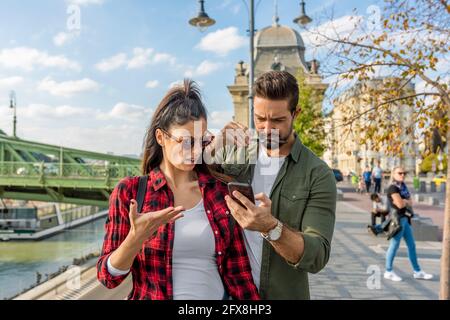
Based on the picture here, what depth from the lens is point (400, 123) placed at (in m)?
3.90

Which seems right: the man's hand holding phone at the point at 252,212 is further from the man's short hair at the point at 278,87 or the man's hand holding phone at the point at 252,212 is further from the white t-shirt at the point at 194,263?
the man's short hair at the point at 278,87

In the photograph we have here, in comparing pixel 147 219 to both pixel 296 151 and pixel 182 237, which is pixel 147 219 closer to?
pixel 182 237

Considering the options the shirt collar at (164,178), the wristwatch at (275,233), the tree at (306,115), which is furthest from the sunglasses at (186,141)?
the tree at (306,115)

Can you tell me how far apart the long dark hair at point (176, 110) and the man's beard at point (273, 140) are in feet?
0.89

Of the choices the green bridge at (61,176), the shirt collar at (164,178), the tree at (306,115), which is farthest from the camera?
the green bridge at (61,176)

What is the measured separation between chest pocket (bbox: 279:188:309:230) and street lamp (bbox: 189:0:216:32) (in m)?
7.17

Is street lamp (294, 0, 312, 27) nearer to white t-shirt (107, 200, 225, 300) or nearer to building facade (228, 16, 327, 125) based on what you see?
white t-shirt (107, 200, 225, 300)

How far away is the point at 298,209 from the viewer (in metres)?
1.43

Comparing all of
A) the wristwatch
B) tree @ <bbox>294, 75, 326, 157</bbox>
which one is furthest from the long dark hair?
tree @ <bbox>294, 75, 326, 157</bbox>

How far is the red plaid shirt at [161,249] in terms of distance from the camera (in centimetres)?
138

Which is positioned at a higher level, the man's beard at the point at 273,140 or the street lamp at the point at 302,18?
the street lamp at the point at 302,18

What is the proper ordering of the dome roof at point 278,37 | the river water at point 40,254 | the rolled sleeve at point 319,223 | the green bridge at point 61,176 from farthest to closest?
the dome roof at point 278,37, the river water at point 40,254, the green bridge at point 61,176, the rolled sleeve at point 319,223
